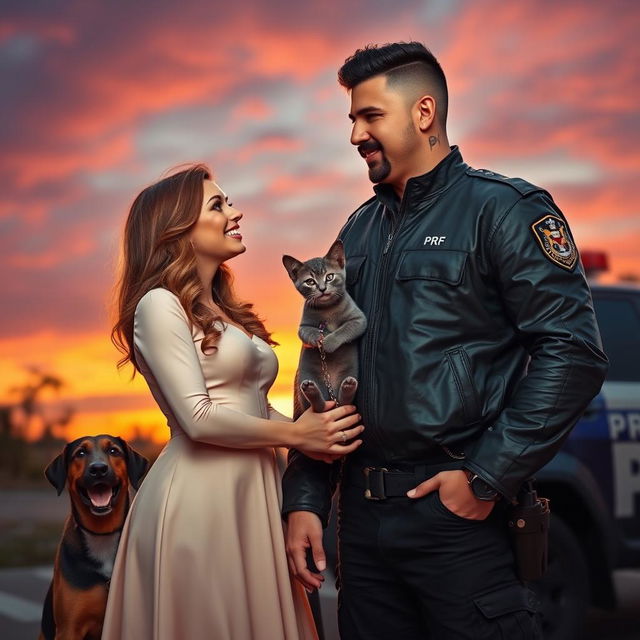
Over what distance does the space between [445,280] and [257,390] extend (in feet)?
2.94

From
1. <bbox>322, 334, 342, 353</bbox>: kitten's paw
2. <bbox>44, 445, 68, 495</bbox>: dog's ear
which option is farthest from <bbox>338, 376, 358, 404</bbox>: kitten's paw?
<bbox>44, 445, 68, 495</bbox>: dog's ear

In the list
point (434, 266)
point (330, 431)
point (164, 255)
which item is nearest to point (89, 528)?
point (164, 255)

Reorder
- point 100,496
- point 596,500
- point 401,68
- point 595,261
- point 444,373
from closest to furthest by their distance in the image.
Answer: point 444,373
point 401,68
point 100,496
point 596,500
point 595,261

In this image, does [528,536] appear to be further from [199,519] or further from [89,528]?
[89,528]

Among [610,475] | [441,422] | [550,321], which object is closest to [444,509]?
[441,422]

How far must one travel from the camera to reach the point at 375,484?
2984 millimetres

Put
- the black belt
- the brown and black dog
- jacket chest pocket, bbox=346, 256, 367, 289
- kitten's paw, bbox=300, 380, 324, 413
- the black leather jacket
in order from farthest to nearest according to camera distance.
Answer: the brown and black dog
jacket chest pocket, bbox=346, 256, 367, 289
kitten's paw, bbox=300, 380, 324, 413
the black belt
the black leather jacket

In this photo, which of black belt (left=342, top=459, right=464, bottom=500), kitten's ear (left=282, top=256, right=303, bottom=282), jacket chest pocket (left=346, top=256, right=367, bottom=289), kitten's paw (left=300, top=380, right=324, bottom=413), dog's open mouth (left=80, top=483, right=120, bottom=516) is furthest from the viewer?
dog's open mouth (left=80, top=483, right=120, bottom=516)

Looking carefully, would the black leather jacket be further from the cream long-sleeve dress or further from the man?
the cream long-sleeve dress

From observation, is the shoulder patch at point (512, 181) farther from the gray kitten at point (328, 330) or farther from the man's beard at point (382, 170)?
the gray kitten at point (328, 330)

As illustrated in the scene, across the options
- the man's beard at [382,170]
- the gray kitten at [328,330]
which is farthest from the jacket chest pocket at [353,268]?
the man's beard at [382,170]

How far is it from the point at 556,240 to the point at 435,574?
1.08m

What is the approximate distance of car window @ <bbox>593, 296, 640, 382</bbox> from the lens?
5898mm

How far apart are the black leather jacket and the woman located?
23 centimetres
